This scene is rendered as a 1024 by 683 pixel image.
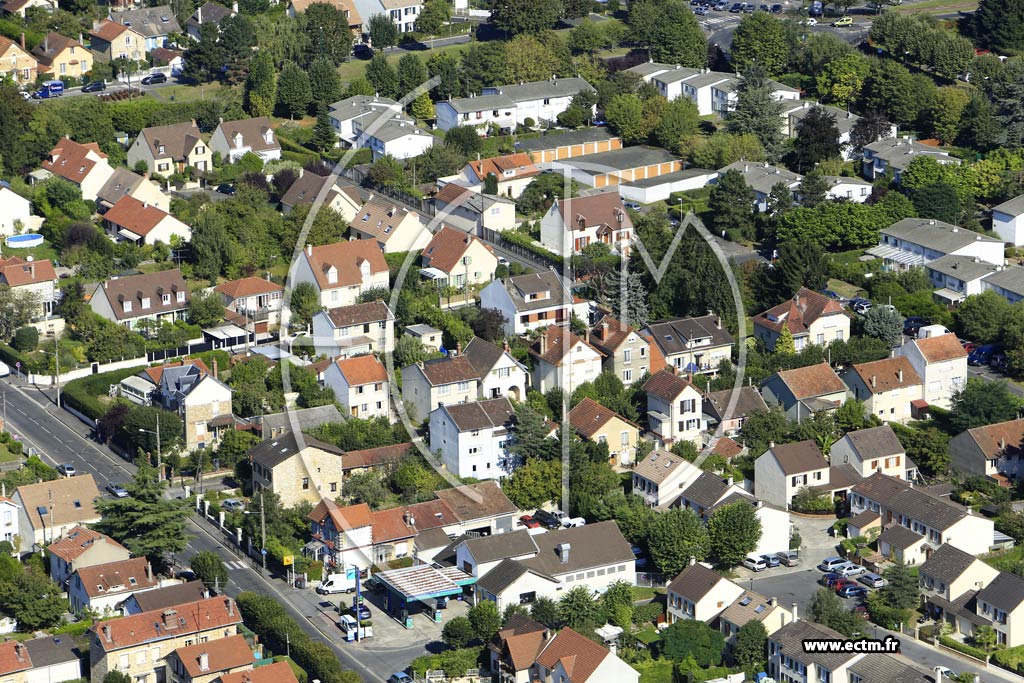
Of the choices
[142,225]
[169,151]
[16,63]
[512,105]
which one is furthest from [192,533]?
[16,63]

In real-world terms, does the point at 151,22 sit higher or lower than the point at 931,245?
higher

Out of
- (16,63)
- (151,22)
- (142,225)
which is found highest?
(151,22)

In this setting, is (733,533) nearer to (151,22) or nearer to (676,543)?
(676,543)

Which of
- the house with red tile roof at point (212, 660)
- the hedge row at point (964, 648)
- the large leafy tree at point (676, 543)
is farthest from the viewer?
the large leafy tree at point (676, 543)

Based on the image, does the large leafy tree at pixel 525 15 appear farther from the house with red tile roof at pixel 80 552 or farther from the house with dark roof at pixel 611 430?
the house with red tile roof at pixel 80 552

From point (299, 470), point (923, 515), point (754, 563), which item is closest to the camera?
point (754, 563)

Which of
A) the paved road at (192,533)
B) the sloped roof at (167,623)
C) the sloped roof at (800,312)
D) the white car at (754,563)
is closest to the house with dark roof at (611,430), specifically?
the white car at (754,563)

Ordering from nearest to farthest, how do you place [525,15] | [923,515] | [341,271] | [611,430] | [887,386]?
[923,515] < [611,430] < [887,386] < [341,271] < [525,15]

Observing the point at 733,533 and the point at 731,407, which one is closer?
the point at 733,533
